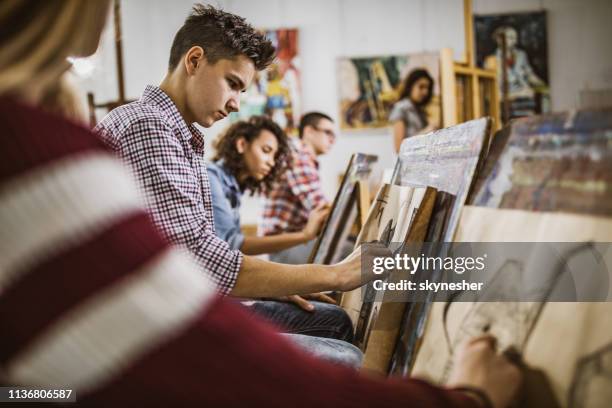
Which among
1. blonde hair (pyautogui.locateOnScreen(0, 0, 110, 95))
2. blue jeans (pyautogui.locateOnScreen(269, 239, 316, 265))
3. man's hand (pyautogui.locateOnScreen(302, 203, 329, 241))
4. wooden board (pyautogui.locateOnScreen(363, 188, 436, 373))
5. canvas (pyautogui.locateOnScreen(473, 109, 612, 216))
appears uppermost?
blonde hair (pyautogui.locateOnScreen(0, 0, 110, 95))

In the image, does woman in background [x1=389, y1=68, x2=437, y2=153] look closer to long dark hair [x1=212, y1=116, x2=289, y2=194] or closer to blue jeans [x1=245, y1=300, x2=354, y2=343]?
long dark hair [x1=212, y1=116, x2=289, y2=194]

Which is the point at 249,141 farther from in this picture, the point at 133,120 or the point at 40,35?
the point at 40,35

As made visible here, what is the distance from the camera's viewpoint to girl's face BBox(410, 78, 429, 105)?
4.78 meters

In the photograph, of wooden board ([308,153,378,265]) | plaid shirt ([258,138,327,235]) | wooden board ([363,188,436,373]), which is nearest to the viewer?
wooden board ([363,188,436,373])

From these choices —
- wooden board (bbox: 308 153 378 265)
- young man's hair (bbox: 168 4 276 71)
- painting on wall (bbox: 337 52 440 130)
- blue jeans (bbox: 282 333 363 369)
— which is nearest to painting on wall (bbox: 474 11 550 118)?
painting on wall (bbox: 337 52 440 130)

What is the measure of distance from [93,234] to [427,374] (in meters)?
0.57

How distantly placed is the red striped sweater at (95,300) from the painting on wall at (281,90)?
180 inches

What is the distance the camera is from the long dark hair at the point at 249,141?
8.42 feet

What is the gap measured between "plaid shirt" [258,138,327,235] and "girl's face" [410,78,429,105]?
2.00 meters

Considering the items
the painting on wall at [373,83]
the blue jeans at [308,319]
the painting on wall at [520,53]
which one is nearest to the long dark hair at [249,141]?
the blue jeans at [308,319]

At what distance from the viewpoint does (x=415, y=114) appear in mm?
4418

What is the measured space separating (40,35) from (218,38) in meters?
1.03

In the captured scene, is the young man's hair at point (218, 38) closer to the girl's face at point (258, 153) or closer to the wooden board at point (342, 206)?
the wooden board at point (342, 206)

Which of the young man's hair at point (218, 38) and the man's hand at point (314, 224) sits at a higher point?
the young man's hair at point (218, 38)
